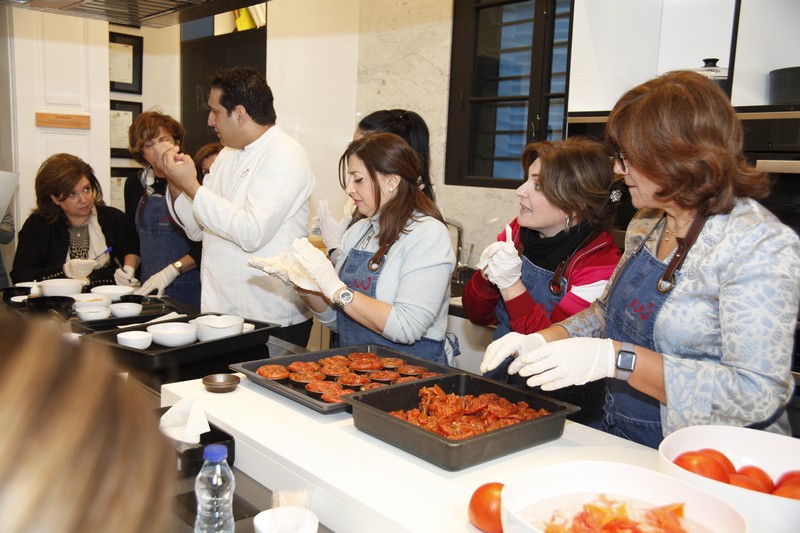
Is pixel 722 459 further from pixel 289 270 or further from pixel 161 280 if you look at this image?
pixel 161 280

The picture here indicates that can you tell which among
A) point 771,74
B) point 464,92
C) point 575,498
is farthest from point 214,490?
point 464,92

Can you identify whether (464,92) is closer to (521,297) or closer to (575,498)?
(521,297)

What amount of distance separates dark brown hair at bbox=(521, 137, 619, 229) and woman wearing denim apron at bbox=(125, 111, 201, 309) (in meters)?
2.04

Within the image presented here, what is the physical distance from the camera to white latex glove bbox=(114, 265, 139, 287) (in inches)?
145

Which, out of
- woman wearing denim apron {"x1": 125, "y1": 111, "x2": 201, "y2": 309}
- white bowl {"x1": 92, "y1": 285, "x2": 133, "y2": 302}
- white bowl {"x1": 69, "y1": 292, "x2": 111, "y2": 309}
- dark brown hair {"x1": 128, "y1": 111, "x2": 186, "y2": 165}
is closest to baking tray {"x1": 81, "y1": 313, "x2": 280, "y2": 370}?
white bowl {"x1": 69, "y1": 292, "x2": 111, "y2": 309}

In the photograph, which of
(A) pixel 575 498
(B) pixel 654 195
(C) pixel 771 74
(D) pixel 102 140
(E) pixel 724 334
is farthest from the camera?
(D) pixel 102 140

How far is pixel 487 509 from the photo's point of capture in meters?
1.16

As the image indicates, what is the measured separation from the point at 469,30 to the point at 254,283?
6.88ft

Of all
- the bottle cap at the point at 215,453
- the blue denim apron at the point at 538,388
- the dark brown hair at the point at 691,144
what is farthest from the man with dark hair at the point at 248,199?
the bottle cap at the point at 215,453

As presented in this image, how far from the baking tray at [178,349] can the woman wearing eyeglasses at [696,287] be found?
1029 mm

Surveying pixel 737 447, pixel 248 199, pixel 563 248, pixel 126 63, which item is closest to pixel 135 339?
pixel 248 199

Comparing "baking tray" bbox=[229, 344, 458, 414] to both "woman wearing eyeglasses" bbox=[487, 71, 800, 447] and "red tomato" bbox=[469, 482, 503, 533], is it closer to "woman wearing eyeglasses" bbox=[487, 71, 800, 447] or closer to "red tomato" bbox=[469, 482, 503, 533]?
"woman wearing eyeglasses" bbox=[487, 71, 800, 447]

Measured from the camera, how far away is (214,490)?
4.00ft

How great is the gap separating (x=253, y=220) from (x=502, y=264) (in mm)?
1090
